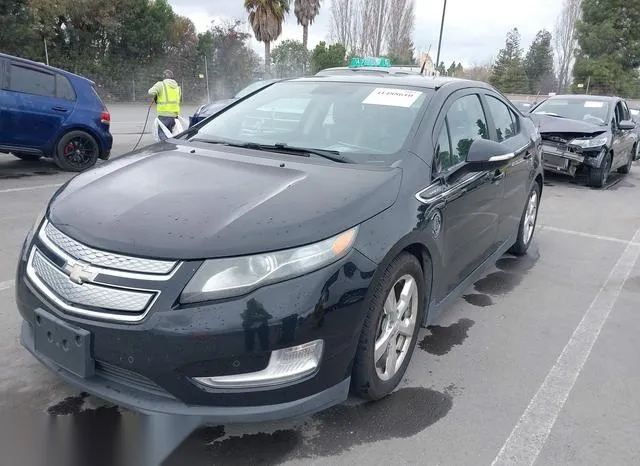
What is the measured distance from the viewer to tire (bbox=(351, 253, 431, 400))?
255 centimetres

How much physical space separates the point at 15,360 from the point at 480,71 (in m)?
74.1

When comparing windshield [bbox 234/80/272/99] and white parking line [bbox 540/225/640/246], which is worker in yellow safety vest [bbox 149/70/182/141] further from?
white parking line [bbox 540/225/640/246]

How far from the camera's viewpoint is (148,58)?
34.1 metres

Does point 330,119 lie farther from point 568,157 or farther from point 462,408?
point 568,157

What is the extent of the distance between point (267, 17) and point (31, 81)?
26.7m

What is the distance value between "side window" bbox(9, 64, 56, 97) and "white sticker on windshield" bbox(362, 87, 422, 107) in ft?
21.3

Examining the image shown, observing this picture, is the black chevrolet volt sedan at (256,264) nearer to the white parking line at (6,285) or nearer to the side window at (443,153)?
the side window at (443,153)

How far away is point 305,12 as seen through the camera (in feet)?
122

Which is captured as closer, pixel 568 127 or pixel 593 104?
pixel 568 127

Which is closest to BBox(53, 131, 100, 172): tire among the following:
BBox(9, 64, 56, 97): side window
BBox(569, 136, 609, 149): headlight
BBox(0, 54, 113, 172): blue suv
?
BBox(0, 54, 113, 172): blue suv

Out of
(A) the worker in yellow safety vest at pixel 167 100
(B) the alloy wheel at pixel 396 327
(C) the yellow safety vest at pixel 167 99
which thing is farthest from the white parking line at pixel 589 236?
(C) the yellow safety vest at pixel 167 99

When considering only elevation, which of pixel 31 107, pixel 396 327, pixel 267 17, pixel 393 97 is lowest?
pixel 396 327

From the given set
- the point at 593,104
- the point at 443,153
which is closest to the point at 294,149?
the point at 443,153

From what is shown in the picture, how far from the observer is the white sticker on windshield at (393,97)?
3.44 meters
